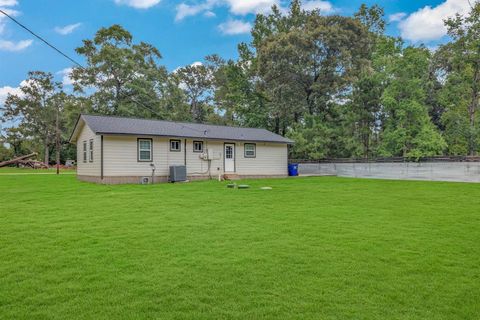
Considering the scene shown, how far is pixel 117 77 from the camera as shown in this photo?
30.3 metres

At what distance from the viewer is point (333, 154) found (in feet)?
82.0

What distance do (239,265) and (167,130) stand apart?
47.8 feet

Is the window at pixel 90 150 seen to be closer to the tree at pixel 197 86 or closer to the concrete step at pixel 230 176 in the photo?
the concrete step at pixel 230 176

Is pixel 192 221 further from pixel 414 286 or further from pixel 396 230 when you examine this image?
pixel 414 286

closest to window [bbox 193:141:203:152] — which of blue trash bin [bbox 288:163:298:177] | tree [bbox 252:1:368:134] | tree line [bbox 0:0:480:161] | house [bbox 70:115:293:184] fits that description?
house [bbox 70:115:293:184]

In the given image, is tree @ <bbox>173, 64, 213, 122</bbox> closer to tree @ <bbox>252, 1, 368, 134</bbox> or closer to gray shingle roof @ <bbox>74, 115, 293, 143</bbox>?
tree @ <bbox>252, 1, 368, 134</bbox>

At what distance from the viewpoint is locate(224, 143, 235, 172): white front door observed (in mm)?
19016

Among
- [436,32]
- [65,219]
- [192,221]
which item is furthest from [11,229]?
[436,32]

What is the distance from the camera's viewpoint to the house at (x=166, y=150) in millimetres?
15602

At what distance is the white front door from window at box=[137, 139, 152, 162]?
4.41 m

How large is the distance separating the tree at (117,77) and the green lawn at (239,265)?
24225mm

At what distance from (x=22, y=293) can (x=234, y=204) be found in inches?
234

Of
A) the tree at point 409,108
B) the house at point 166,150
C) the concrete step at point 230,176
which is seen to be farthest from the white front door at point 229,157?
the tree at point 409,108

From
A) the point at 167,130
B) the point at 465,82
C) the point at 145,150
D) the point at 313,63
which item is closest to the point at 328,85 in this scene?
the point at 313,63
